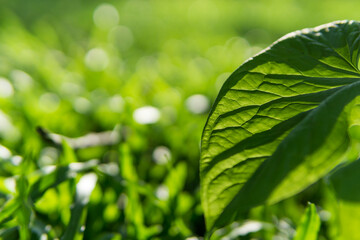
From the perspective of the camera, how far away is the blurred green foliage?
100 cm

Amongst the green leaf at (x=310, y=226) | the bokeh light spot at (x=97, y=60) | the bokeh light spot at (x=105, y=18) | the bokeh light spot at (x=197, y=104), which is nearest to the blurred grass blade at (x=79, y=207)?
the green leaf at (x=310, y=226)

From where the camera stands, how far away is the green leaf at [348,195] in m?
0.55

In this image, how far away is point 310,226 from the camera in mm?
822

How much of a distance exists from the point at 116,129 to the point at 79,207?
51cm

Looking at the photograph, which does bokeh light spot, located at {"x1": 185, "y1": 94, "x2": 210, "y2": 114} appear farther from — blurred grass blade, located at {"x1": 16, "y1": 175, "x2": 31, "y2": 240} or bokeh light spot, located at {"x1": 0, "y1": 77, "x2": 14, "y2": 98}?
blurred grass blade, located at {"x1": 16, "y1": 175, "x2": 31, "y2": 240}

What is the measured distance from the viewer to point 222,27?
412cm

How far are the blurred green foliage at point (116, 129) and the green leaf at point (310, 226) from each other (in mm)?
193

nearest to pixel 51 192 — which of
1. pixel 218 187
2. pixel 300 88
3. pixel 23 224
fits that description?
pixel 23 224

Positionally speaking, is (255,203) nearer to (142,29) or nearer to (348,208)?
(348,208)

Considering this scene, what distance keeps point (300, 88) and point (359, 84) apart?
9 centimetres

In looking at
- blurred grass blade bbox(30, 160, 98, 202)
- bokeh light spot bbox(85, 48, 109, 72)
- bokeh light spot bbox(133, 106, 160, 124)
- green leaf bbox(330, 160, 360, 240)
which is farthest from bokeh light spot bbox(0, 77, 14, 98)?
green leaf bbox(330, 160, 360, 240)

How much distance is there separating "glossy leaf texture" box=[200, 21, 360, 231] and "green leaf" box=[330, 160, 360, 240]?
0.11 feet

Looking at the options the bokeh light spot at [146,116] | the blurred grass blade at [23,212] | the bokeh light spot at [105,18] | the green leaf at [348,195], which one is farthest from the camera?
the bokeh light spot at [105,18]

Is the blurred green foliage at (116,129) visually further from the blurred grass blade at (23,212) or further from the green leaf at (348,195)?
the green leaf at (348,195)
